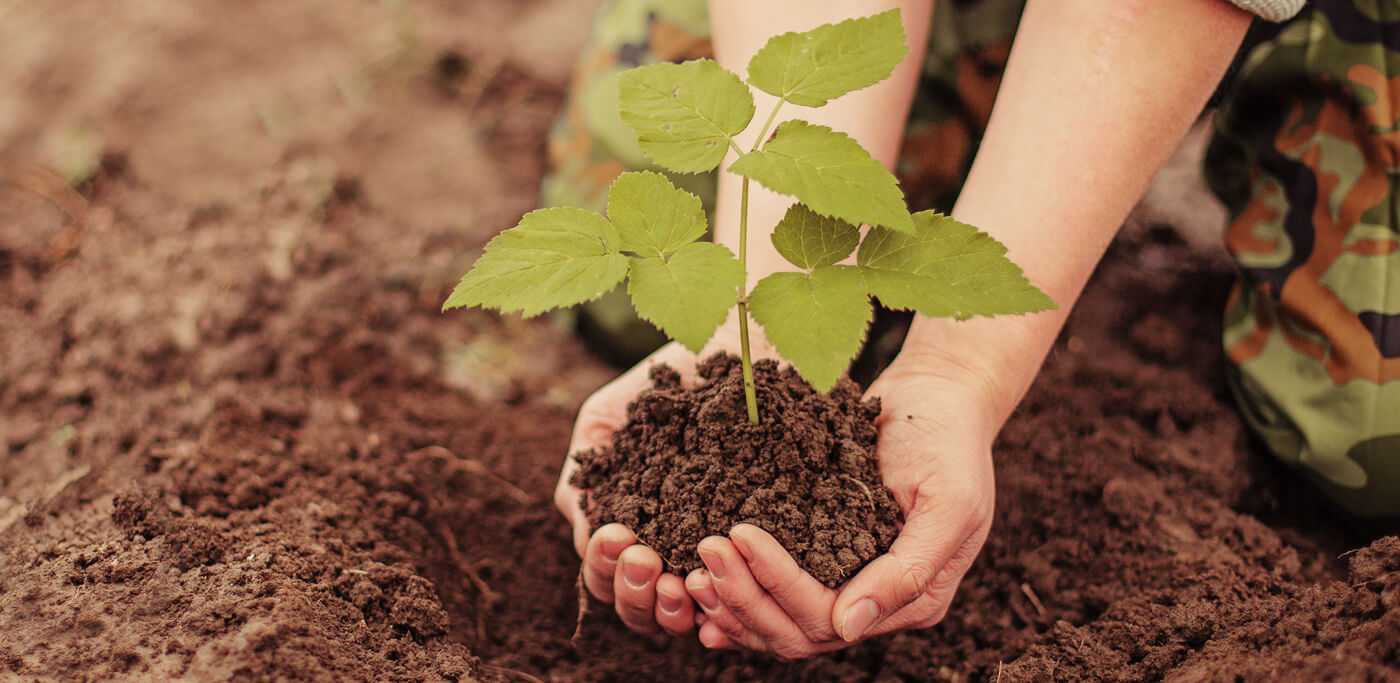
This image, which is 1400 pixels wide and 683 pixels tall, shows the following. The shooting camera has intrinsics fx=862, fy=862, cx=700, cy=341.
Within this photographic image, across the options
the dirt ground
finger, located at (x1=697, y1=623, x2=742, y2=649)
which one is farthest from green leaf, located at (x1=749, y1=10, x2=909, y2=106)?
the dirt ground

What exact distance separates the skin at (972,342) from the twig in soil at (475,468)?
0.30m

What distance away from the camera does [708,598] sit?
123 cm

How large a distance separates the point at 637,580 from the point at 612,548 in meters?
0.06

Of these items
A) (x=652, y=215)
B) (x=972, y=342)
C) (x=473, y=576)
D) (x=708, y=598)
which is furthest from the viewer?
(x=473, y=576)

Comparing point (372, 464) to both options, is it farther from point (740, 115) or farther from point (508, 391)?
point (740, 115)

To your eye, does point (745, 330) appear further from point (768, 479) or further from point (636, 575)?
point (636, 575)

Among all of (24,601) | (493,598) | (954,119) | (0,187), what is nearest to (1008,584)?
(493,598)

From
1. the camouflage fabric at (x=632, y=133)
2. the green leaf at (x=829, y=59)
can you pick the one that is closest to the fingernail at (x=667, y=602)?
the green leaf at (x=829, y=59)

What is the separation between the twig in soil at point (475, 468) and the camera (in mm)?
1815

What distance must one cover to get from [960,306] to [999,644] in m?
0.68

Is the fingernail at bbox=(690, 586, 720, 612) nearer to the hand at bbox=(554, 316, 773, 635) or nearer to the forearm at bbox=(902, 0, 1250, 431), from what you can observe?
the hand at bbox=(554, 316, 773, 635)

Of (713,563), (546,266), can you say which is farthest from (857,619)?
(546,266)

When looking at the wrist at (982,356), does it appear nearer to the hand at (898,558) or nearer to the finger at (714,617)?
the hand at (898,558)

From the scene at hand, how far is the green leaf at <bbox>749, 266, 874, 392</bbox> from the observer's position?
0.99m
